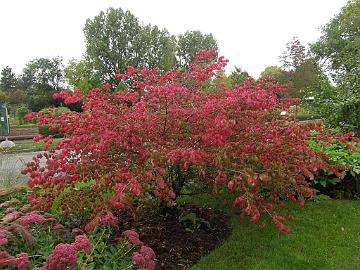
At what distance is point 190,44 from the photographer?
4066cm

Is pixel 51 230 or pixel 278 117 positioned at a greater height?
pixel 278 117

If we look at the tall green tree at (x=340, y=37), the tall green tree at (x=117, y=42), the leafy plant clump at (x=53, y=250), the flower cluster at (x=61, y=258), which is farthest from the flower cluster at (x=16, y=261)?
the tall green tree at (x=340, y=37)

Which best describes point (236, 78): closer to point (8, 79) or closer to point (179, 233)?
point (179, 233)

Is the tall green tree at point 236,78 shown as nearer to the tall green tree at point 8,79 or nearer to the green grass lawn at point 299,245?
the green grass lawn at point 299,245

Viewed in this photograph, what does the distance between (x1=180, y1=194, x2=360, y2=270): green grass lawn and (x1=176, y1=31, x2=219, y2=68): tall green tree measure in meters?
36.9

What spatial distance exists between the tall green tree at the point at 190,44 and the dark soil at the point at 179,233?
1451 inches

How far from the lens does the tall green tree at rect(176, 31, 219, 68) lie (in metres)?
40.5

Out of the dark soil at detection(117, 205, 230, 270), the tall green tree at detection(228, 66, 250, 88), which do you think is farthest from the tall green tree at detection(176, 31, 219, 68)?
the dark soil at detection(117, 205, 230, 270)

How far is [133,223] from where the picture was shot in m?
4.52

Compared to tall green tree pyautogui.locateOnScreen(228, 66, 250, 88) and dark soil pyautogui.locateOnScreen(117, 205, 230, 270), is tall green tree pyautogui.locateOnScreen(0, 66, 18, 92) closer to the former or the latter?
tall green tree pyautogui.locateOnScreen(228, 66, 250, 88)

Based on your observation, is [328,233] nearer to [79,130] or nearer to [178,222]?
[178,222]

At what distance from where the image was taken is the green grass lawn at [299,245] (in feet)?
11.8

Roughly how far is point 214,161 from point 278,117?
117cm

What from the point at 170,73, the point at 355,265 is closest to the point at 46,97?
the point at 170,73
